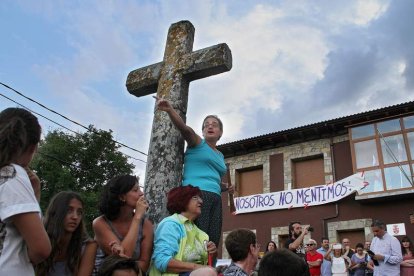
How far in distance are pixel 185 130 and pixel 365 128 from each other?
13750 mm

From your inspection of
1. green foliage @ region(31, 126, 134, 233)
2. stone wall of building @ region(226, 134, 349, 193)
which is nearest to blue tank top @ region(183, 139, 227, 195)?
stone wall of building @ region(226, 134, 349, 193)

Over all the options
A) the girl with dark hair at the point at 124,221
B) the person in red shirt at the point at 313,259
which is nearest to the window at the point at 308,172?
the person in red shirt at the point at 313,259

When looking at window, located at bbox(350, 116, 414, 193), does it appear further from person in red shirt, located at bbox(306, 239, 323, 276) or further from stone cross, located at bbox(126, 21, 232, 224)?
stone cross, located at bbox(126, 21, 232, 224)

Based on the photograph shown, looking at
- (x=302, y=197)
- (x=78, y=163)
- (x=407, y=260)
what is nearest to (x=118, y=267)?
(x=407, y=260)

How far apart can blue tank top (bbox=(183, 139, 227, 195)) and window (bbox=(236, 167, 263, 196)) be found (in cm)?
1474

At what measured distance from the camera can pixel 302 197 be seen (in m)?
16.1

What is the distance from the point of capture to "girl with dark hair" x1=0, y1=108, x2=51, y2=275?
155 centimetres

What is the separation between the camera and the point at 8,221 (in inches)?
62.1

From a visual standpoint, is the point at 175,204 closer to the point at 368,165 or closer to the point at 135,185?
the point at 135,185

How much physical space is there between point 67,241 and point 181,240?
0.74 meters

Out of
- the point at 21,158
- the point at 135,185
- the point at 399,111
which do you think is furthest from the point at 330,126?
the point at 21,158

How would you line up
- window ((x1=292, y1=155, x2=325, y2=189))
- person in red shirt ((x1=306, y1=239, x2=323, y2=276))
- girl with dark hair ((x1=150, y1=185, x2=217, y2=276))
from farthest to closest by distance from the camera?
1. window ((x1=292, y1=155, x2=325, y2=189))
2. person in red shirt ((x1=306, y1=239, x2=323, y2=276))
3. girl with dark hair ((x1=150, y1=185, x2=217, y2=276))

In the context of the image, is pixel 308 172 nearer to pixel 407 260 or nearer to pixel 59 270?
pixel 407 260

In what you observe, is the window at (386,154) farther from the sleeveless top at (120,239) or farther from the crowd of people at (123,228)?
the sleeveless top at (120,239)
